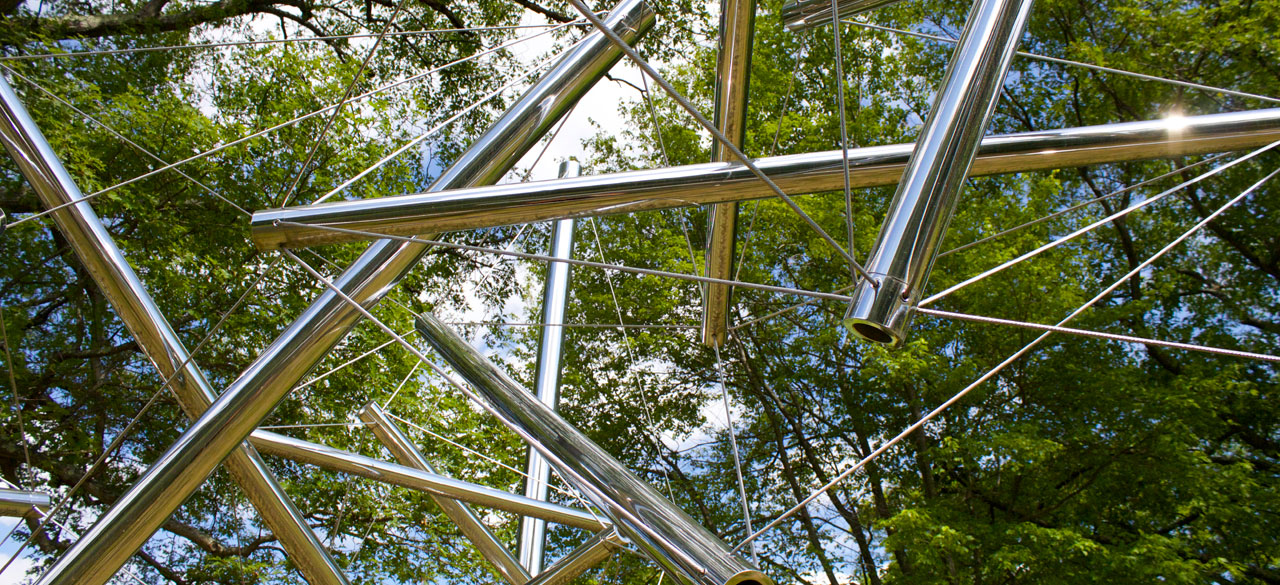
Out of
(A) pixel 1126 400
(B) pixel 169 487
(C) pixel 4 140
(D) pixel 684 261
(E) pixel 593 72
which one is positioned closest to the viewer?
(B) pixel 169 487

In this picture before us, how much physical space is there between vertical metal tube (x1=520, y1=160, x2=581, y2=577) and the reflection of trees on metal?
30 mm

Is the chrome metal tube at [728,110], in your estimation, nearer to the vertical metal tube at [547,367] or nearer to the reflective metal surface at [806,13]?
the reflective metal surface at [806,13]

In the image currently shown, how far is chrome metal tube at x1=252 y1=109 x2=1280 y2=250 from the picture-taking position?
2.22m

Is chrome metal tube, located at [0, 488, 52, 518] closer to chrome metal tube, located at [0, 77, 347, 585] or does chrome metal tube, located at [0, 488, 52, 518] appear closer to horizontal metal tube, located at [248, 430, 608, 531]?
chrome metal tube, located at [0, 77, 347, 585]

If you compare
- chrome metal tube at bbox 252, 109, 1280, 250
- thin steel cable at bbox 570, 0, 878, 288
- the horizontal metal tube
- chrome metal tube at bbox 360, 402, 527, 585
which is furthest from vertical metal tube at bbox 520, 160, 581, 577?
thin steel cable at bbox 570, 0, 878, 288

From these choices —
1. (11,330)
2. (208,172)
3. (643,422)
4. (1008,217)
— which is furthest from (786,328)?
(11,330)

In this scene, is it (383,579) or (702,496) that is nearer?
(383,579)

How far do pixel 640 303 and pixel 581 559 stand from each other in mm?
10115

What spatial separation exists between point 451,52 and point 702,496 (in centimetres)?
769

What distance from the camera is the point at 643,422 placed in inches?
575

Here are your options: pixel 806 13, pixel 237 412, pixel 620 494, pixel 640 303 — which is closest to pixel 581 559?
pixel 620 494

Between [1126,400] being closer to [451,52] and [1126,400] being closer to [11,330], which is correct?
[451,52]

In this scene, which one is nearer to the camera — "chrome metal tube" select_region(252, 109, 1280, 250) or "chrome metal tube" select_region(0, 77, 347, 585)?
"chrome metal tube" select_region(252, 109, 1280, 250)

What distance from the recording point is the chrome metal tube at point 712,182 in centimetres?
222
